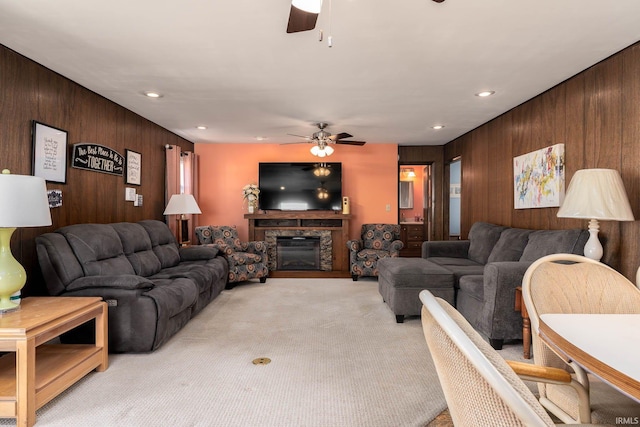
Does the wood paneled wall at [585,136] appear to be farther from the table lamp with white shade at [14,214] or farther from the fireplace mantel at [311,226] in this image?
the table lamp with white shade at [14,214]

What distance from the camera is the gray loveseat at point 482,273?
2.89 metres

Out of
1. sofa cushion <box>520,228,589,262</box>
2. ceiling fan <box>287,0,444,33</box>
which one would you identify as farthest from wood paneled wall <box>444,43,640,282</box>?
ceiling fan <box>287,0,444,33</box>

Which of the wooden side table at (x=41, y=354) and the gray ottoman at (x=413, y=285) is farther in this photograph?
the gray ottoman at (x=413, y=285)

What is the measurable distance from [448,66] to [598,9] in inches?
41.9

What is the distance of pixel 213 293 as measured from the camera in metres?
4.34

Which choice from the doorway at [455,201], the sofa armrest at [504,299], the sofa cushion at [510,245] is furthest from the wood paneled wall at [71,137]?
the doorway at [455,201]

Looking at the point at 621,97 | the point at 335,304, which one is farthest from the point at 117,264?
the point at 621,97

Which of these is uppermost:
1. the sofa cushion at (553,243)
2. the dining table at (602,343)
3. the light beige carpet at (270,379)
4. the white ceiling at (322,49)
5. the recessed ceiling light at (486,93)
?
the recessed ceiling light at (486,93)

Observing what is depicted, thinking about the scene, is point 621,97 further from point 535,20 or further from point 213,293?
point 213,293

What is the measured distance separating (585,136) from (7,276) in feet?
14.6

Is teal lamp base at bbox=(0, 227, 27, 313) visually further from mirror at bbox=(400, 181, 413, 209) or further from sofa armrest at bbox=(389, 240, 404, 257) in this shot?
mirror at bbox=(400, 181, 413, 209)

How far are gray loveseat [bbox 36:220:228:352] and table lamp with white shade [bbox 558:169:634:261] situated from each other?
3.25m

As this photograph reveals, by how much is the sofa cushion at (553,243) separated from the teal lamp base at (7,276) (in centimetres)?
387

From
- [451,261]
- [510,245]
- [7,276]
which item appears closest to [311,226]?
[451,261]
